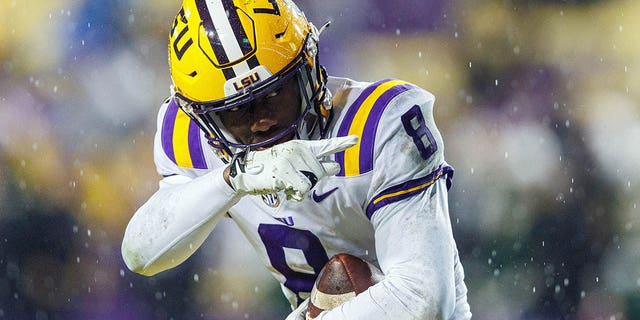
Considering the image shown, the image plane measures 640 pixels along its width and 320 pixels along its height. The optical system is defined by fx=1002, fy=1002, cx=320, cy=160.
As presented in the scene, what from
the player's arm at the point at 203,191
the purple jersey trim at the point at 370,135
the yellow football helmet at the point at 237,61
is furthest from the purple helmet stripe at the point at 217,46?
the purple jersey trim at the point at 370,135

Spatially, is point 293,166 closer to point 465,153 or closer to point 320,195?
point 320,195

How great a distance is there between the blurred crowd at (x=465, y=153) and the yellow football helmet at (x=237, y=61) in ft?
4.52

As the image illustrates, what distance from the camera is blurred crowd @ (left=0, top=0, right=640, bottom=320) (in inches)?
131

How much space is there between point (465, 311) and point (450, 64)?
1.38 m

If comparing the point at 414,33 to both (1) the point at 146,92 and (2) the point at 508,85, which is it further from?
(1) the point at 146,92

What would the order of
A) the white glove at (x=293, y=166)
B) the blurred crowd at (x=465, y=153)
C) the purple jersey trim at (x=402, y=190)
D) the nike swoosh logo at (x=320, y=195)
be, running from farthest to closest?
the blurred crowd at (x=465, y=153)
the nike swoosh logo at (x=320, y=195)
the purple jersey trim at (x=402, y=190)
the white glove at (x=293, y=166)

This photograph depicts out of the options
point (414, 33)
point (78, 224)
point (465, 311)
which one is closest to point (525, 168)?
point (414, 33)

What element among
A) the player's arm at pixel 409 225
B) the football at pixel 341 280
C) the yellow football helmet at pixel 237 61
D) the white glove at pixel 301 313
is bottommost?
the white glove at pixel 301 313

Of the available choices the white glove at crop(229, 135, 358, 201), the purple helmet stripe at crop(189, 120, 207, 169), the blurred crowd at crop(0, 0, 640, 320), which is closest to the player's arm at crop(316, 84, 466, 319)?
the white glove at crop(229, 135, 358, 201)

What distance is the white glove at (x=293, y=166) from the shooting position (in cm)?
178

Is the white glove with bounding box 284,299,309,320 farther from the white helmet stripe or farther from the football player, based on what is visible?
the white helmet stripe

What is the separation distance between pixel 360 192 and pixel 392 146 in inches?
5.0

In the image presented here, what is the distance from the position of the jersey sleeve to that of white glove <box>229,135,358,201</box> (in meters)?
0.14

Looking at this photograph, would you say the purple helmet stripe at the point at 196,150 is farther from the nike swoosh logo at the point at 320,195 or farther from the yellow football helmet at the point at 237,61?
the nike swoosh logo at the point at 320,195
